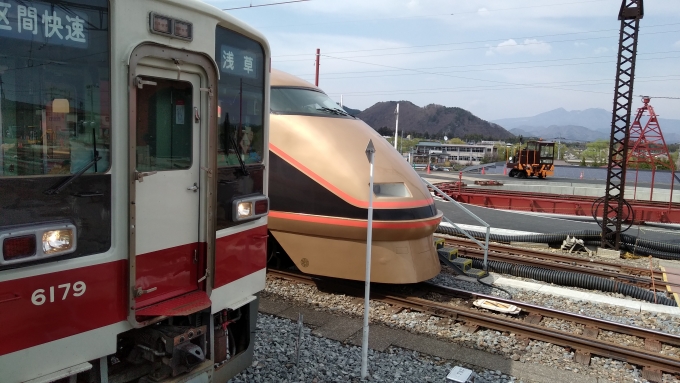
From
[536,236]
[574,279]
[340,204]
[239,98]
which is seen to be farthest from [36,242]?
[536,236]

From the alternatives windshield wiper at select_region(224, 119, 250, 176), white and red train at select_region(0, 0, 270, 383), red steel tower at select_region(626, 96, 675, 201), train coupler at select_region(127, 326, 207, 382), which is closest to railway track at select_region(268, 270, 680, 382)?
white and red train at select_region(0, 0, 270, 383)

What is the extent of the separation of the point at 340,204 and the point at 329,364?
2.38 metres

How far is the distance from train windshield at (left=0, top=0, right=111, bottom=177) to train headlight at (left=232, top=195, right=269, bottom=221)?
3.73ft

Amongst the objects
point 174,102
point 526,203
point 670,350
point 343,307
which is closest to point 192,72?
point 174,102

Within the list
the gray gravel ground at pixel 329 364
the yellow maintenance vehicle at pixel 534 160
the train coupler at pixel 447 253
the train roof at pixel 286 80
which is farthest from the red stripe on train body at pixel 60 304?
the yellow maintenance vehicle at pixel 534 160

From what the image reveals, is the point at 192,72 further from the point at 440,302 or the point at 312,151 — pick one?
the point at 440,302

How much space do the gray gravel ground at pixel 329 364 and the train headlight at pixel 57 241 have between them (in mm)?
2506

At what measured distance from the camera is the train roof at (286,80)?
793 centimetres

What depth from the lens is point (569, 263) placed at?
34.8 feet

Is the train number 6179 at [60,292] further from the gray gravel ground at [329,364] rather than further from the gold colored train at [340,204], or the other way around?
the gold colored train at [340,204]

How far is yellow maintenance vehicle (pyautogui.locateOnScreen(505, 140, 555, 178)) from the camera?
38.1 meters

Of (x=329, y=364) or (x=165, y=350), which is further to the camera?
(x=329, y=364)

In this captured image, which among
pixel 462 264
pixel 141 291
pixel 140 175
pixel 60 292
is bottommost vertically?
pixel 462 264

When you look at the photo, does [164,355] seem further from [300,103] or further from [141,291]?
[300,103]
